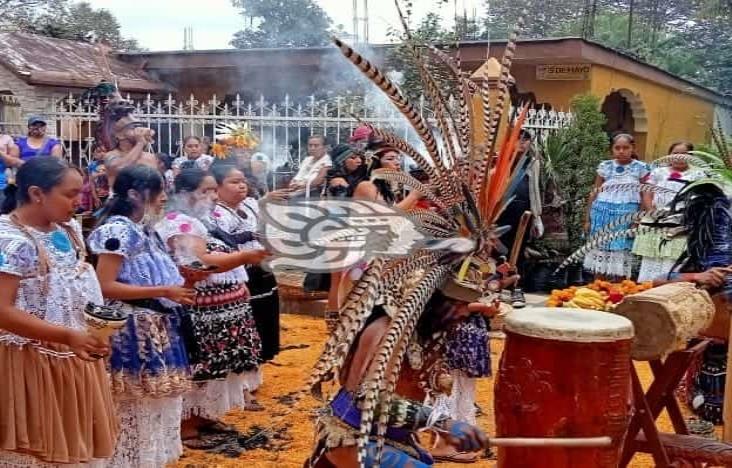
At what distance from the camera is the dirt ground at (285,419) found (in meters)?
4.28

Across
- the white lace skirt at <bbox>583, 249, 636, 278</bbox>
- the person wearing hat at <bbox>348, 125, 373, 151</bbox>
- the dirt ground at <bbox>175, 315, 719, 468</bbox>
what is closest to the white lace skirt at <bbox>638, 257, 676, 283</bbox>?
the white lace skirt at <bbox>583, 249, 636, 278</bbox>

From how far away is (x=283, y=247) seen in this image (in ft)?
7.94

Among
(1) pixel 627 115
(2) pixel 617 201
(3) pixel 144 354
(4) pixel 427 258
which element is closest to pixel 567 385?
(4) pixel 427 258

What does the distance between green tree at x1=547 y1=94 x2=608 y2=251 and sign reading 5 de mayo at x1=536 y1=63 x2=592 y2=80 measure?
215cm

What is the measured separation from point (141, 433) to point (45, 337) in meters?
1.03

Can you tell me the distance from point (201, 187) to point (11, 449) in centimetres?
Result: 195

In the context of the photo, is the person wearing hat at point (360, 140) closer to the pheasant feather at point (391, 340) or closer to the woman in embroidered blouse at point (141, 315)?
the woman in embroidered blouse at point (141, 315)

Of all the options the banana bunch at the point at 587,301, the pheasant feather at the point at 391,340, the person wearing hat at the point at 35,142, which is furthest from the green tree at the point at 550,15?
the pheasant feather at the point at 391,340

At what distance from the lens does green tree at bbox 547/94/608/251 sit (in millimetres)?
9359

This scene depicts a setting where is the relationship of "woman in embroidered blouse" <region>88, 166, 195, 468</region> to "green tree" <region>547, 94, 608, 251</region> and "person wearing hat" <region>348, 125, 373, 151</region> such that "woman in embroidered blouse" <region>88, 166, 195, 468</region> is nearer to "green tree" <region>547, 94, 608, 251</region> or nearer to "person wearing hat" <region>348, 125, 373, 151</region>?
"person wearing hat" <region>348, 125, 373, 151</region>

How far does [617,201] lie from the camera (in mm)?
7672

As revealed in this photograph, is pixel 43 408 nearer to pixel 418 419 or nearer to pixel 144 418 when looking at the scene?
→ pixel 144 418

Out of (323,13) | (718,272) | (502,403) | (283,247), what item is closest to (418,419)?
(283,247)

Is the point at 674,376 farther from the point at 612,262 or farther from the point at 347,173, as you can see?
the point at 612,262
